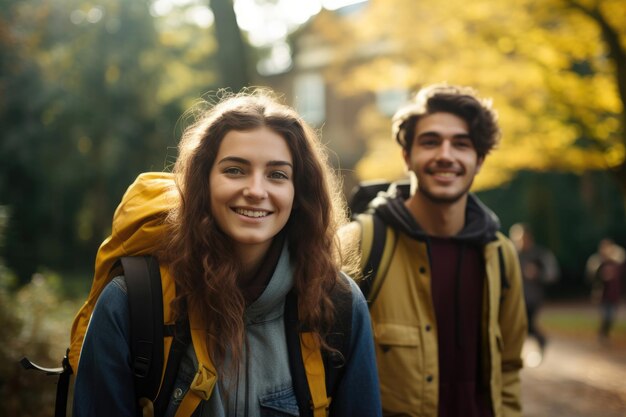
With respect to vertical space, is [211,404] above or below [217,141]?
below

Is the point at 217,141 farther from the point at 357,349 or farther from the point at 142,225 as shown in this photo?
the point at 357,349

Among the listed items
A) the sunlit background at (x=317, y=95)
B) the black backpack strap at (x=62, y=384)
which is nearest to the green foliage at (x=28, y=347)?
the sunlit background at (x=317, y=95)

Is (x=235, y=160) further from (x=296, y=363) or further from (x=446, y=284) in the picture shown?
(x=446, y=284)

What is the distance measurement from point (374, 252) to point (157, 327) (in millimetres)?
1290

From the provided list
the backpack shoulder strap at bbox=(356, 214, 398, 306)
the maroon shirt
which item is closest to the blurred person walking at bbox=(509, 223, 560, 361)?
the maroon shirt

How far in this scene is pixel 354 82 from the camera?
43.9 feet

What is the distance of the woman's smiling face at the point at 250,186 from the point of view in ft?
7.23

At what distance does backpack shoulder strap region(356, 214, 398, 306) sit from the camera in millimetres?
3035

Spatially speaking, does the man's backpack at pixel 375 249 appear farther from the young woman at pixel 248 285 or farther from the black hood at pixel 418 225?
the young woman at pixel 248 285

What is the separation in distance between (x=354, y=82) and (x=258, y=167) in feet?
37.6

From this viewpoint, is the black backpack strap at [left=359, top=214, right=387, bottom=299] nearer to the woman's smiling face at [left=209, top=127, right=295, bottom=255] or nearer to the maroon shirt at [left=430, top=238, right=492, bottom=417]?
the maroon shirt at [left=430, top=238, right=492, bottom=417]

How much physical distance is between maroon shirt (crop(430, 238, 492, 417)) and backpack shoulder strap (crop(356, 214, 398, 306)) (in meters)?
0.26

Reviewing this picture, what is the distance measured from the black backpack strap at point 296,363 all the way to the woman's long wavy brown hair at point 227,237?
44 millimetres

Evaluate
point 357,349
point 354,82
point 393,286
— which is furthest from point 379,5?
point 357,349
